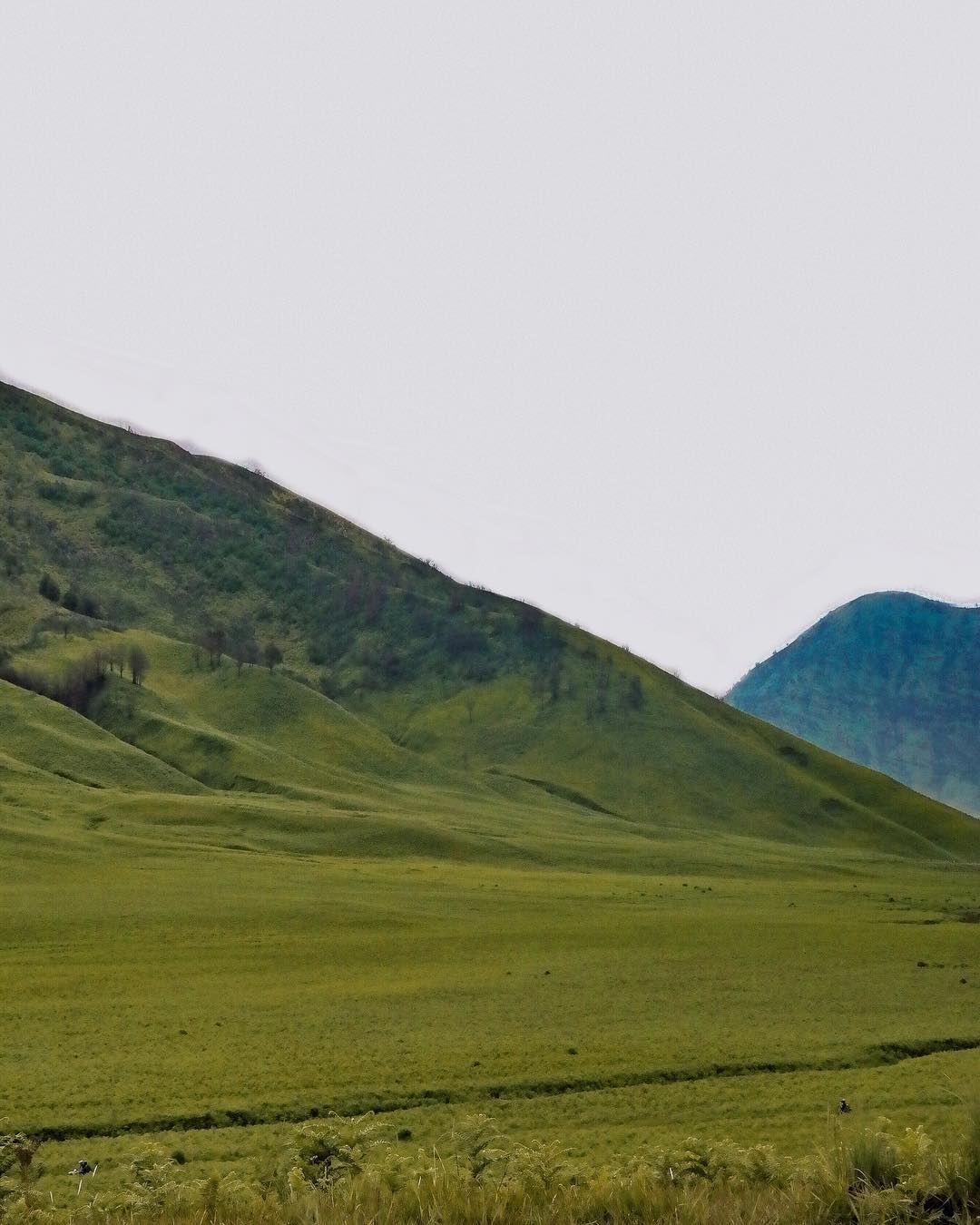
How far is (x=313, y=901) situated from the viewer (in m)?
66.4

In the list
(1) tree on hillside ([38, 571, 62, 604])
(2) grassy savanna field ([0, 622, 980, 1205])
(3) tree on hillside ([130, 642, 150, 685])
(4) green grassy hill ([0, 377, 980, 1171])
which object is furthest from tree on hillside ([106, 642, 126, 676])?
(2) grassy savanna field ([0, 622, 980, 1205])

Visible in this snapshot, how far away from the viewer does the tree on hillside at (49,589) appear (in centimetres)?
18888

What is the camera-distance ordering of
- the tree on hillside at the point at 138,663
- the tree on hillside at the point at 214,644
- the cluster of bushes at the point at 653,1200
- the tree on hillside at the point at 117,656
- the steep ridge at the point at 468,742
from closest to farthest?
the cluster of bushes at the point at 653,1200
the steep ridge at the point at 468,742
the tree on hillside at the point at 138,663
the tree on hillside at the point at 117,656
the tree on hillside at the point at 214,644

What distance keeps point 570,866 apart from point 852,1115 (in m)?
71.2

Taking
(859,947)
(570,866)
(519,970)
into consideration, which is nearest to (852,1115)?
(519,970)

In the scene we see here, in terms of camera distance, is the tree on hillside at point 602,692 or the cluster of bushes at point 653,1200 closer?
the cluster of bushes at point 653,1200

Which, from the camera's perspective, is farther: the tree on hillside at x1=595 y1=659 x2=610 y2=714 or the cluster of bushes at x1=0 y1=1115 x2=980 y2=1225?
the tree on hillside at x1=595 y1=659 x2=610 y2=714

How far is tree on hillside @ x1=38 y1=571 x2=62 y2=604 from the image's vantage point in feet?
620

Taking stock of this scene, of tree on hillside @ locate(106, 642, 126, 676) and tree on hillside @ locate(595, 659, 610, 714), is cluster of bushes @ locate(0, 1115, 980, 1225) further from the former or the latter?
tree on hillside @ locate(595, 659, 610, 714)

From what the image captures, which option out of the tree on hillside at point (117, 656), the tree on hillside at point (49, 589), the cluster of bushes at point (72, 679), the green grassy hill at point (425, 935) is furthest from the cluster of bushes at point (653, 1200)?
the tree on hillside at point (49, 589)

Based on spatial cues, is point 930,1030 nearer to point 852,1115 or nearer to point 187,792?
point 852,1115

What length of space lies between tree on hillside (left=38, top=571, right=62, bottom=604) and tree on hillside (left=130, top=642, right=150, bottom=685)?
2558 cm

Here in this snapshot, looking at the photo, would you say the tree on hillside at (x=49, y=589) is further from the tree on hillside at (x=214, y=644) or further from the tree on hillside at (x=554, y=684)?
the tree on hillside at (x=554, y=684)

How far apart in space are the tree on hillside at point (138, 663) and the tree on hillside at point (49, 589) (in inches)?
1007
